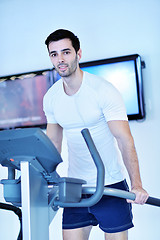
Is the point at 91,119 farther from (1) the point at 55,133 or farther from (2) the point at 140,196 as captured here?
(2) the point at 140,196

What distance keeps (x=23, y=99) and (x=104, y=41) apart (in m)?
1.04

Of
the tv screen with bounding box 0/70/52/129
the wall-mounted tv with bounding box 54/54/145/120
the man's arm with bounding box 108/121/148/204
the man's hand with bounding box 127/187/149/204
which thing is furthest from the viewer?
the tv screen with bounding box 0/70/52/129

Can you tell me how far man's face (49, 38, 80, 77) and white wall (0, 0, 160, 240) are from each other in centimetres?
130

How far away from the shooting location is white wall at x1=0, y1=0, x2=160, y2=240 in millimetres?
3117

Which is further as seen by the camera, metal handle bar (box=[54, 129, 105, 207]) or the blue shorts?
the blue shorts

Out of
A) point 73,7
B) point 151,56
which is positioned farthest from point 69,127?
point 73,7

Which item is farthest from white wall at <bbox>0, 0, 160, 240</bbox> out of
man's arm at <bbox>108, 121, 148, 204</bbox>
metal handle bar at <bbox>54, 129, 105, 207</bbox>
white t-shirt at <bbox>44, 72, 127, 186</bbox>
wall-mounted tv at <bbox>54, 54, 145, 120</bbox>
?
metal handle bar at <bbox>54, 129, 105, 207</bbox>

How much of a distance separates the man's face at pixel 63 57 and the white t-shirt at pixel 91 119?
0.14 metres

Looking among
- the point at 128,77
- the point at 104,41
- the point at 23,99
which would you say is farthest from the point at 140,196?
the point at 23,99

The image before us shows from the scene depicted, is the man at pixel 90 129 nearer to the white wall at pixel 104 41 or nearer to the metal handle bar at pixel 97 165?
the metal handle bar at pixel 97 165

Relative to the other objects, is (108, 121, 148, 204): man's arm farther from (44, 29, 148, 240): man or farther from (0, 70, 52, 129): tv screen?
(0, 70, 52, 129): tv screen

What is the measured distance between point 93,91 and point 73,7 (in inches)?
70.0

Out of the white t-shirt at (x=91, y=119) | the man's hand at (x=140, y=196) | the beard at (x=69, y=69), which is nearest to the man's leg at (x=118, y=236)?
the white t-shirt at (x=91, y=119)

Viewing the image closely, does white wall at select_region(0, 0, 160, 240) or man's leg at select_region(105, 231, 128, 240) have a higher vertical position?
white wall at select_region(0, 0, 160, 240)
